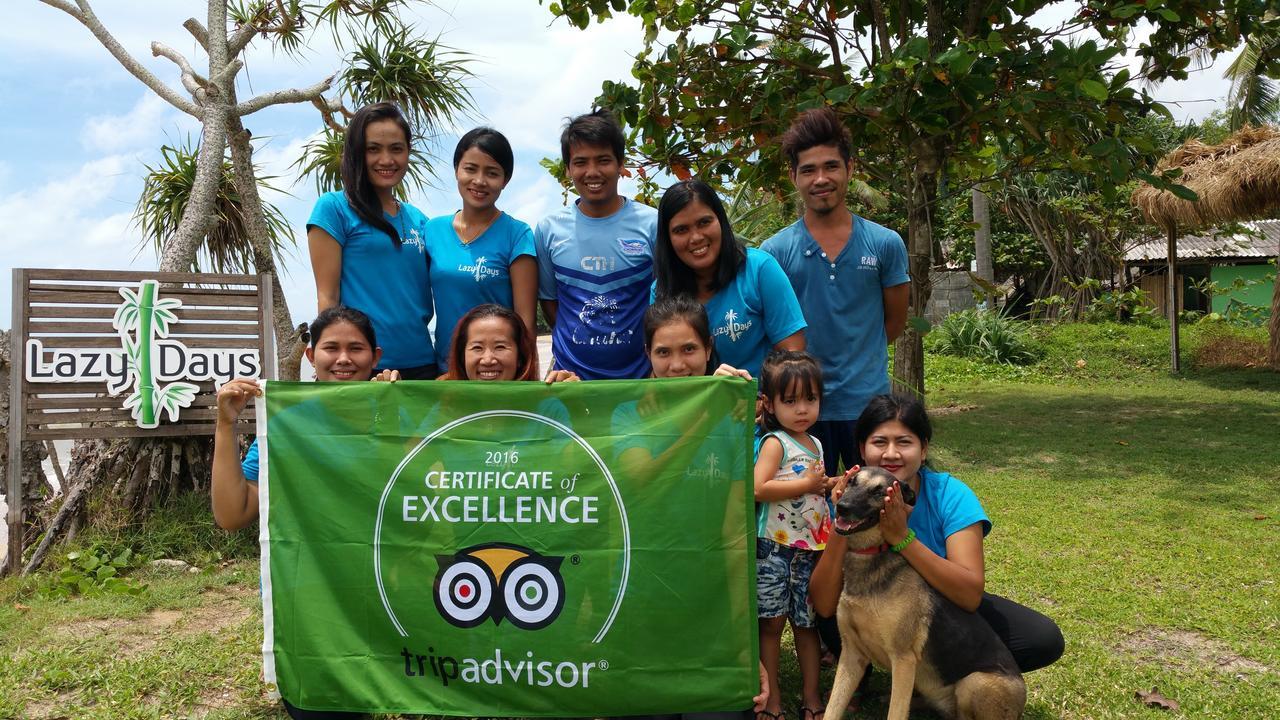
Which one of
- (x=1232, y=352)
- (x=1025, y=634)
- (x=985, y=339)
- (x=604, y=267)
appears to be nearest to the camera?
(x=1025, y=634)

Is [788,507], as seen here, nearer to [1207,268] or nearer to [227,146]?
[227,146]

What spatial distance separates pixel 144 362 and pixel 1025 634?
5213mm

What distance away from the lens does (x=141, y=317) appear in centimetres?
A: 574

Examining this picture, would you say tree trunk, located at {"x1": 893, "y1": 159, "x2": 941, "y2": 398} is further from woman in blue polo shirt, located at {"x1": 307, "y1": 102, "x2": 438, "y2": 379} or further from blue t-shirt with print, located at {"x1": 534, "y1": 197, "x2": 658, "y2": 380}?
woman in blue polo shirt, located at {"x1": 307, "y1": 102, "x2": 438, "y2": 379}

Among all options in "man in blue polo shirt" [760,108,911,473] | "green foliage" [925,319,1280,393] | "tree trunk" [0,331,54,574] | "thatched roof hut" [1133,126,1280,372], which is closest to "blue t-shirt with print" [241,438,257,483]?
"man in blue polo shirt" [760,108,911,473]

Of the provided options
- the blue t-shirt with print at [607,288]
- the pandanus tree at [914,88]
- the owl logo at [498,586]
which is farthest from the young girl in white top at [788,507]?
the pandanus tree at [914,88]

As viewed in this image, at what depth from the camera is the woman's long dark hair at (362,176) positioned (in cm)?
359

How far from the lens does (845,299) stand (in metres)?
3.70

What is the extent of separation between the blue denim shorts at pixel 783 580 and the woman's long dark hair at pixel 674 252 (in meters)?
0.95

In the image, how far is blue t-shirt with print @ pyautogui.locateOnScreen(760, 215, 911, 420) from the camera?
3.65 metres

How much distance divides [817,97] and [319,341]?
4.47m

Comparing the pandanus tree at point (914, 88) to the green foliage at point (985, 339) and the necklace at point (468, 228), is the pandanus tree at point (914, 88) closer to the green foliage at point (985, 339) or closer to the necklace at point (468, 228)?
the necklace at point (468, 228)

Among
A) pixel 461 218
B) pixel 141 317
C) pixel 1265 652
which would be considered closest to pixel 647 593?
pixel 461 218

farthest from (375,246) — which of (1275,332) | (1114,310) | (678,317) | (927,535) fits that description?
(1114,310)
